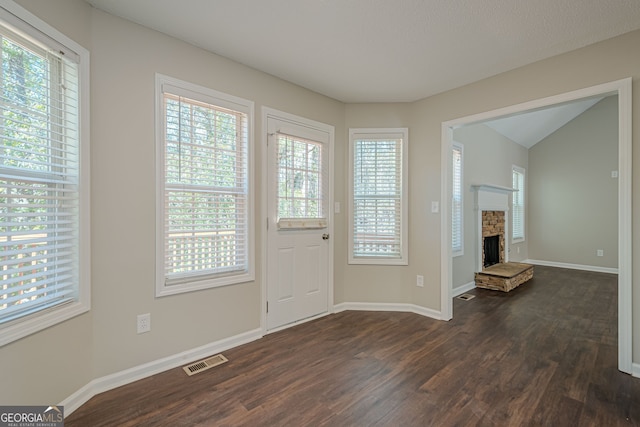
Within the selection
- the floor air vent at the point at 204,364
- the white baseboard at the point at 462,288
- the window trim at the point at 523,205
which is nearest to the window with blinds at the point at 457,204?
the white baseboard at the point at 462,288

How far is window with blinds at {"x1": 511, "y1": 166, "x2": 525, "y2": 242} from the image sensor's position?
650 cm

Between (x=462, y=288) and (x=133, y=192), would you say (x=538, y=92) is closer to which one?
(x=462, y=288)

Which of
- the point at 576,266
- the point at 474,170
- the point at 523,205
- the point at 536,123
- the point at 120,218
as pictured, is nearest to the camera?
the point at 120,218

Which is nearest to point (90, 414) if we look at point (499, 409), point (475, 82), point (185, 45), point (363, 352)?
point (363, 352)

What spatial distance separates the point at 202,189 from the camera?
240 centimetres

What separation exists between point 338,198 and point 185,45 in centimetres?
214

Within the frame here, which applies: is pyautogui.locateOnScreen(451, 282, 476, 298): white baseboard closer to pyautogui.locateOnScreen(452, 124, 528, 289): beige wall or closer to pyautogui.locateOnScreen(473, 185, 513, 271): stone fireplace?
pyautogui.locateOnScreen(452, 124, 528, 289): beige wall

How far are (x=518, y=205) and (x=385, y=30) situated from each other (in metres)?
6.30

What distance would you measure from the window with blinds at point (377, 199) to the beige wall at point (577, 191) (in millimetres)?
5269

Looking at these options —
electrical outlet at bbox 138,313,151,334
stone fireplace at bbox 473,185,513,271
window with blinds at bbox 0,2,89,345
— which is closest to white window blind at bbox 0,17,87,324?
window with blinds at bbox 0,2,89,345

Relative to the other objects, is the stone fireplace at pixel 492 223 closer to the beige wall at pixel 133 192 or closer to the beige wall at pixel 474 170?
the beige wall at pixel 474 170

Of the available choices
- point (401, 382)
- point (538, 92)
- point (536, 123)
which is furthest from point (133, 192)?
point (536, 123)

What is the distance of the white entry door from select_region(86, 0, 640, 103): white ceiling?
26.8 inches

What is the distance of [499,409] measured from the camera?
5.89ft
